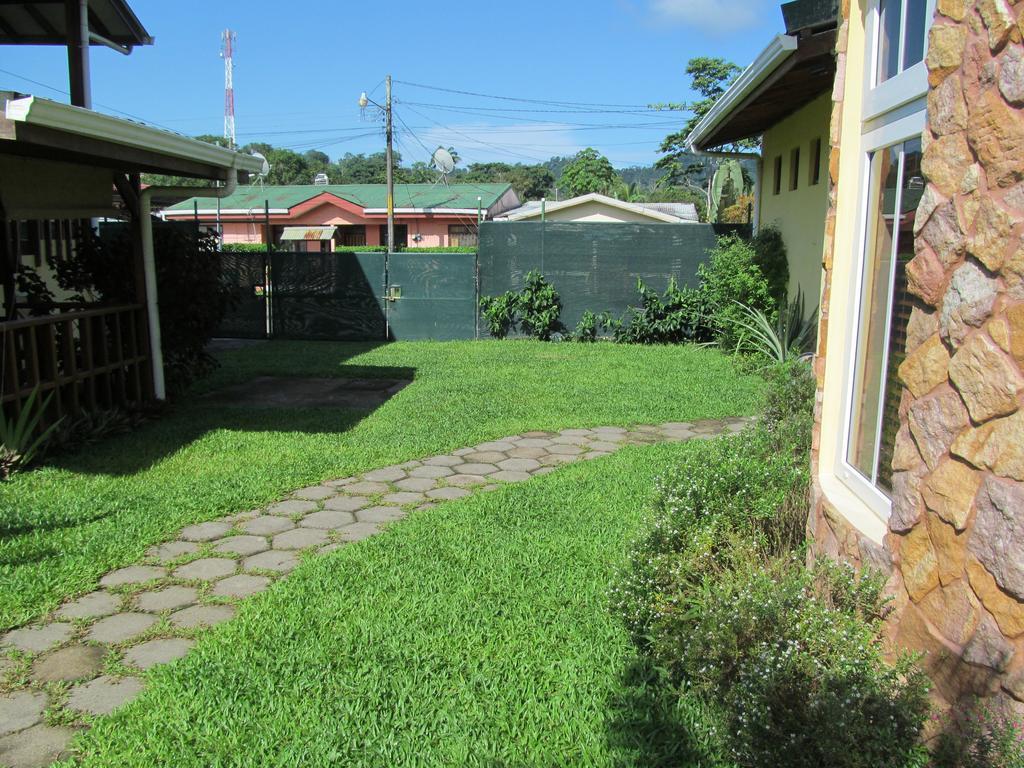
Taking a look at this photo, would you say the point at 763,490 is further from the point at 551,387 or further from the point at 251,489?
the point at 551,387

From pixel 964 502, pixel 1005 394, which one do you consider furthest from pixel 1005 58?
pixel 964 502

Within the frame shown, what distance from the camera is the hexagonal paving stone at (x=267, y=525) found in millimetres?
4469

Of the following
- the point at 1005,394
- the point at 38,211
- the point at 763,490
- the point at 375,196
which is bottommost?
the point at 763,490

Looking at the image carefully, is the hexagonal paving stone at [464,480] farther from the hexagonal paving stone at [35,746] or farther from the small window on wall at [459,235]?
the small window on wall at [459,235]

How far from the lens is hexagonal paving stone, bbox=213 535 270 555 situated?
13.7 feet

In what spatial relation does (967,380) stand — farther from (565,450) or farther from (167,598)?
(565,450)

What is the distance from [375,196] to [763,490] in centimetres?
3161

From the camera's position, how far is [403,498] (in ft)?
16.6

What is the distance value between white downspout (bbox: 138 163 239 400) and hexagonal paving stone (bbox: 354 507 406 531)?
3.55 metres

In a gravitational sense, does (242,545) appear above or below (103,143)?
below

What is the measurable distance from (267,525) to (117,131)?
8.82ft

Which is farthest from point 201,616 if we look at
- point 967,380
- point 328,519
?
point 967,380

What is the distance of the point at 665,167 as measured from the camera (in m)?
34.2

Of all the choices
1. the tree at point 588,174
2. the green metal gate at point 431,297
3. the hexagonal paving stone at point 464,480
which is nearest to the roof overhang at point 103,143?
the hexagonal paving stone at point 464,480
